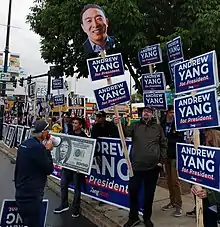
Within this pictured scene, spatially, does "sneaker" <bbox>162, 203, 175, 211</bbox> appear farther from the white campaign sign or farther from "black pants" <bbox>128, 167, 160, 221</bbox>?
the white campaign sign

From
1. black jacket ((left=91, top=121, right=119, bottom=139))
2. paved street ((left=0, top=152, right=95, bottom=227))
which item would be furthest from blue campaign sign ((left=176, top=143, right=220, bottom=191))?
black jacket ((left=91, top=121, right=119, bottom=139))

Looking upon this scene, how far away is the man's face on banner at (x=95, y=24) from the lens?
5.82m

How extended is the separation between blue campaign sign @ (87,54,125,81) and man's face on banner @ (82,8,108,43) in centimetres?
47

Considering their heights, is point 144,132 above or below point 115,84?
below

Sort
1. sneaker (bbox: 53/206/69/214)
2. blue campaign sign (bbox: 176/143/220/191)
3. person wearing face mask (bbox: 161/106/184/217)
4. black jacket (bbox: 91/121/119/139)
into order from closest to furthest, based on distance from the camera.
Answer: blue campaign sign (bbox: 176/143/220/191) → person wearing face mask (bbox: 161/106/184/217) → sneaker (bbox: 53/206/69/214) → black jacket (bbox: 91/121/119/139)

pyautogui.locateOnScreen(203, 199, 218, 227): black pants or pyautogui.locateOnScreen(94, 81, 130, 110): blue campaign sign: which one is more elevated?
pyautogui.locateOnScreen(94, 81, 130, 110): blue campaign sign

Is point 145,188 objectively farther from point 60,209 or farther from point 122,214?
point 60,209

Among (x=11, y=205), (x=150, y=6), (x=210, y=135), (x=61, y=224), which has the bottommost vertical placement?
(x=61, y=224)

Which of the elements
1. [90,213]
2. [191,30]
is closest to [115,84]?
[90,213]

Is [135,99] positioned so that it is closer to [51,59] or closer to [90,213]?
[51,59]

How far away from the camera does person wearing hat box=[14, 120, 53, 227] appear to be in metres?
3.81

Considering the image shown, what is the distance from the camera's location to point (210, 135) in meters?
4.14

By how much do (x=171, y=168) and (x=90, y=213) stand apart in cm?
170

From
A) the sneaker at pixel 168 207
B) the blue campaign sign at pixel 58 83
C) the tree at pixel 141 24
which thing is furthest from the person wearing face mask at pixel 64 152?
the blue campaign sign at pixel 58 83
